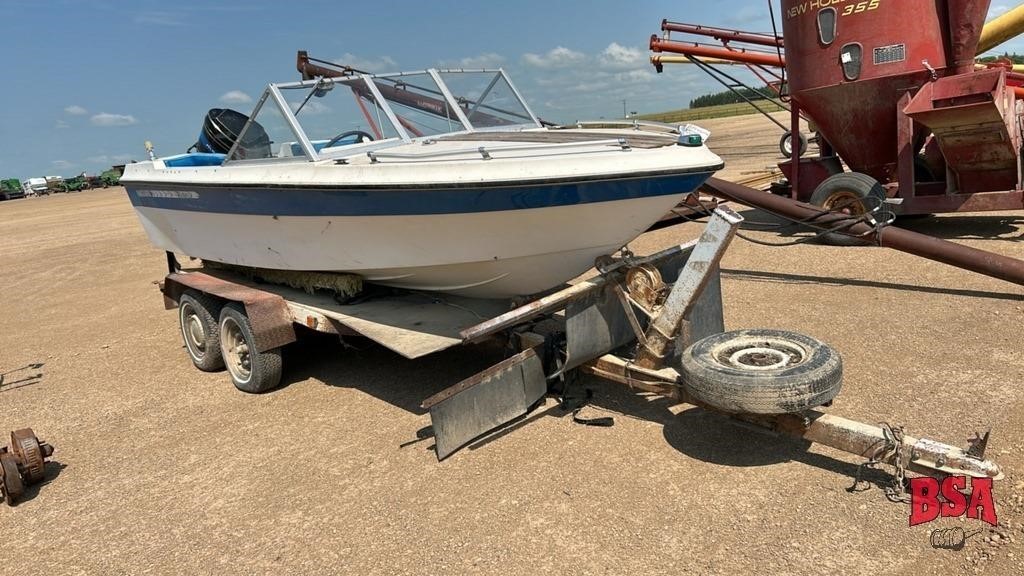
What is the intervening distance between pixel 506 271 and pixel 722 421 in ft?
4.80

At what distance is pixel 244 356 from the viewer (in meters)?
4.95

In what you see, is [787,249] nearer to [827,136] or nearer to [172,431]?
[827,136]

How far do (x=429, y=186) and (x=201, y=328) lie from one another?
8.74 feet

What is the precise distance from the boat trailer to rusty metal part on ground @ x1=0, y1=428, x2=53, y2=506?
4.29 feet

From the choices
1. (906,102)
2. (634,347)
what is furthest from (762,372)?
(906,102)

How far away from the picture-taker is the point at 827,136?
8273 millimetres

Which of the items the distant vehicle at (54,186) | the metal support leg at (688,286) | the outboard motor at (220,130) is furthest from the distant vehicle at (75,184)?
the metal support leg at (688,286)

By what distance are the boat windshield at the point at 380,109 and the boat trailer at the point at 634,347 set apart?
1.07 m

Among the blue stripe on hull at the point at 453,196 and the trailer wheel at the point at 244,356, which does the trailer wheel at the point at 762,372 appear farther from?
the trailer wheel at the point at 244,356

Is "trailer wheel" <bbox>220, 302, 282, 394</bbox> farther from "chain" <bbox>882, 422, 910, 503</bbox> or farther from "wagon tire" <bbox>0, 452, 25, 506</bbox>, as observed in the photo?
"chain" <bbox>882, 422, 910, 503</bbox>

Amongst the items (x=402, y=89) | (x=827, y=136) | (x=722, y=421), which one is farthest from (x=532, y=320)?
(x=827, y=136)

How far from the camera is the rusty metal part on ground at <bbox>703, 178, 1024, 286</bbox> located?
4.91 meters

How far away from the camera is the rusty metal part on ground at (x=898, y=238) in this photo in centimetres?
491

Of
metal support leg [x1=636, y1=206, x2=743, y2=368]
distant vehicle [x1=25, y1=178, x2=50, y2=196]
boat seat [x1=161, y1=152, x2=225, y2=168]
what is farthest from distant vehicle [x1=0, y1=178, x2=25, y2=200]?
metal support leg [x1=636, y1=206, x2=743, y2=368]
